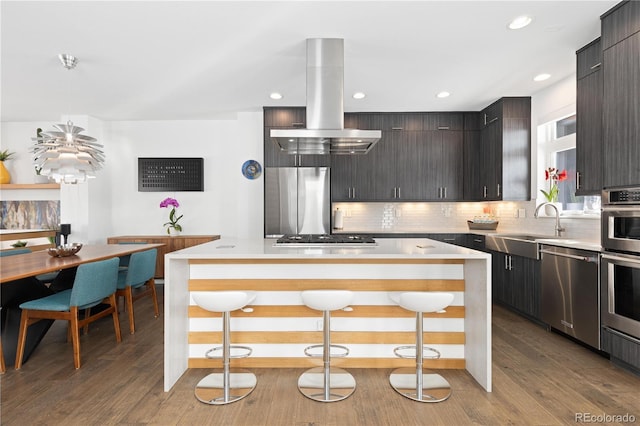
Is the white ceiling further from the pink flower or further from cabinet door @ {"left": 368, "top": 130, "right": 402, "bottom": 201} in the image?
the pink flower

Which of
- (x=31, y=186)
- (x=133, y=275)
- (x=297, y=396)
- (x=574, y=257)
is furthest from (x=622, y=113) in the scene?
(x=31, y=186)

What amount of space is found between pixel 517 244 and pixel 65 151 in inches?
192

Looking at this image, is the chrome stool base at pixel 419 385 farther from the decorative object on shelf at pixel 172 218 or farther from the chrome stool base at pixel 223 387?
the decorative object on shelf at pixel 172 218

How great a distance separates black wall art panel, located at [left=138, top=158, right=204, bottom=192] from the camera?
586 centimetres

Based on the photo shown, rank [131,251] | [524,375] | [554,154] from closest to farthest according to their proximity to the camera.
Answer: [524,375]
[131,251]
[554,154]

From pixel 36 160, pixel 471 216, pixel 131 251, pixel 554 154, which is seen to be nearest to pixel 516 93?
pixel 554 154

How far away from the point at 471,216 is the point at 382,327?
12.1 ft

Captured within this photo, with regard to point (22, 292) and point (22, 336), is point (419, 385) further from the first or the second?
point (22, 292)

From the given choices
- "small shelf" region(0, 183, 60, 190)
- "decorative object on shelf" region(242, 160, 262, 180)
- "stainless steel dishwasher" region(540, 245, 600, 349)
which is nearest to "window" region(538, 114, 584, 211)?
"stainless steel dishwasher" region(540, 245, 600, 349)

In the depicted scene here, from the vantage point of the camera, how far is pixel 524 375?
8.44 ft

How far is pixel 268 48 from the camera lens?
3.19m

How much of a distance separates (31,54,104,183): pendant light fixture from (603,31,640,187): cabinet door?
15.2 feet

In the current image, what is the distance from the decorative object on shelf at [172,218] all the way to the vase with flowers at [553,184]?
523cm

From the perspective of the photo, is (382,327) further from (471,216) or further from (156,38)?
(471,216)
